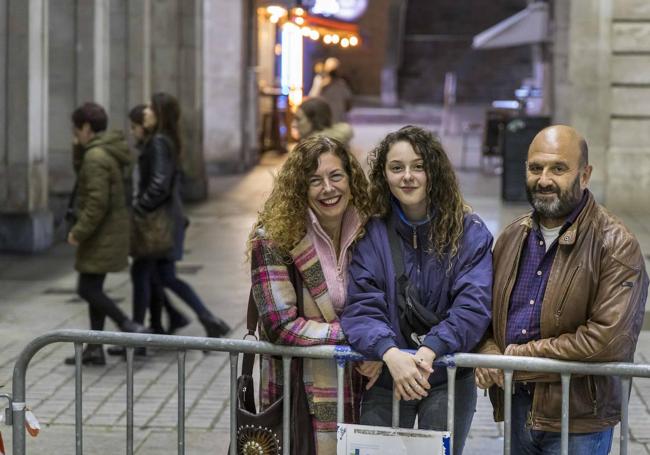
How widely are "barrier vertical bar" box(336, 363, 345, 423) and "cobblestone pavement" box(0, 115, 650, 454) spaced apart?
120 centimetres

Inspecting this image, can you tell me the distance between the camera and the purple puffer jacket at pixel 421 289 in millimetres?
5090

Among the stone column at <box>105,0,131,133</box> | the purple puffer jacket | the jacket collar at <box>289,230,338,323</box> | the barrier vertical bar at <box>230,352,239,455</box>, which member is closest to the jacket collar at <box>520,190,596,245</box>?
the purple puffer jacket

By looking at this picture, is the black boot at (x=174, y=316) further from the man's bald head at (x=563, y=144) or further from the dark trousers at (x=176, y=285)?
the man's bald head at (x=563, y=144)

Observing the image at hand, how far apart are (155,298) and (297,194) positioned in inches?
207

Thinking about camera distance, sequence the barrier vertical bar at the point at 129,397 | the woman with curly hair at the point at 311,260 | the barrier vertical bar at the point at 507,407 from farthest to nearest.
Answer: the barrier vertical bar at the point at 129,397
the woman with curly hair at the point at 311,260
the barrier vertical bar at the point at 507,407

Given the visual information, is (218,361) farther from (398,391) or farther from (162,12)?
(162,12)

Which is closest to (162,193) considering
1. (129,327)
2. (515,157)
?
(129,327)

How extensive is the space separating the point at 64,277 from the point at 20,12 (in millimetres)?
2959

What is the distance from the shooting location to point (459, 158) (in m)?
29.3

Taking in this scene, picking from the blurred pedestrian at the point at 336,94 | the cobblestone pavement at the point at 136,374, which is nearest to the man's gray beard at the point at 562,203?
the cobblestone pavement at the point at 136,374

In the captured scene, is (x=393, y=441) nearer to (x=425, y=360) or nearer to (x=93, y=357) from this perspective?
(x=425, y=360)

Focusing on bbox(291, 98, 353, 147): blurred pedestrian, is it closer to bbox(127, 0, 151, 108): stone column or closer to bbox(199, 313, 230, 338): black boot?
bbox(199, 313, 230, 338): black boot

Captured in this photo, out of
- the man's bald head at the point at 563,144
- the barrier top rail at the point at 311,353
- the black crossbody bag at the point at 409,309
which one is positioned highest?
the man's bald head at the point at 563,144

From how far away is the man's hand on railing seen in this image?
5.16 metres
